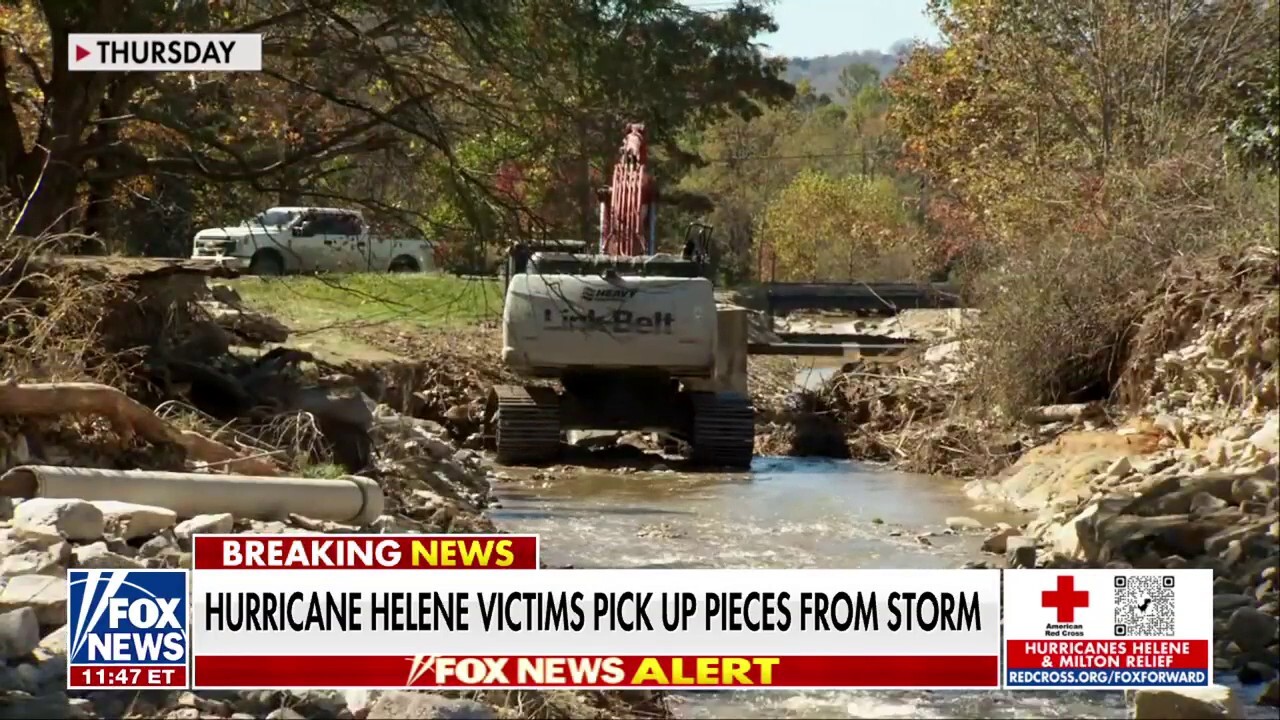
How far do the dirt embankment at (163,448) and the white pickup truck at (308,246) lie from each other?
3.69 feet

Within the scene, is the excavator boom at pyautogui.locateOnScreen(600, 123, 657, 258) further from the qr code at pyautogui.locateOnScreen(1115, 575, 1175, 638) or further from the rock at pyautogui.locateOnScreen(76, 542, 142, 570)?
the qr code at pyautogui.locateOnScreen(1115, 575, 1175, 638)

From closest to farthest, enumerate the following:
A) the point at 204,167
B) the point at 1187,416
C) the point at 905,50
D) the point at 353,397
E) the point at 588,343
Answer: the point at 1187,416 → the point at 353,397 → the point at 204,167 → the point at 588,343 → the point at 905,50

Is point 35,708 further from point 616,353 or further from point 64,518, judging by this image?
point 616,353

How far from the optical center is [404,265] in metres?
33.8

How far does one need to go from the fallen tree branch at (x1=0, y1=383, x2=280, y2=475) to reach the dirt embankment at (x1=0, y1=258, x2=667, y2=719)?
1cm

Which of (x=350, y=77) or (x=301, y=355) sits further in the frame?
(x=301, y=355)

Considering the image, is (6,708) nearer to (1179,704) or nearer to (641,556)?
(1179,704)

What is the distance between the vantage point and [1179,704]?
706 centimetres

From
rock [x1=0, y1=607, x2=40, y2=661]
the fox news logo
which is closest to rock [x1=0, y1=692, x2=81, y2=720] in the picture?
the fox news logo

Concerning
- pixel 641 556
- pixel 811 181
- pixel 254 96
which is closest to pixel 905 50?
pixel 811 181

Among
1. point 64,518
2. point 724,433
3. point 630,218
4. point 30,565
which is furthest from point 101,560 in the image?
point 630,218

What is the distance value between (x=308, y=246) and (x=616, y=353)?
542 cm

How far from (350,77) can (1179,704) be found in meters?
8.96

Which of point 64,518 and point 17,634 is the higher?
point 64,518
